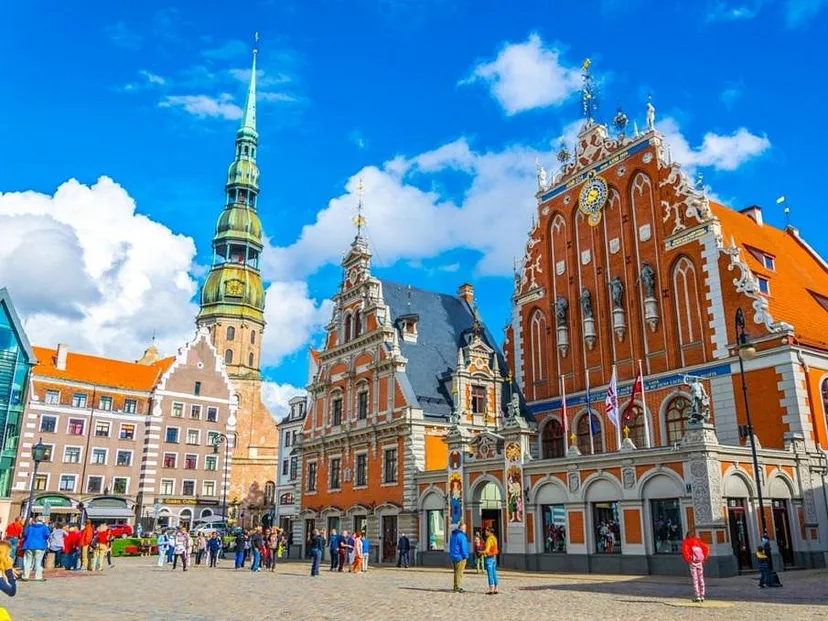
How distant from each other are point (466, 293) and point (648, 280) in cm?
1545

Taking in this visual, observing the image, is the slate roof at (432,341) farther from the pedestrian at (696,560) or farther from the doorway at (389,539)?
the pedestrian at (696,560)

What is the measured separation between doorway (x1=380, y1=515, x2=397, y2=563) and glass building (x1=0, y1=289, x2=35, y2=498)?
33.2m

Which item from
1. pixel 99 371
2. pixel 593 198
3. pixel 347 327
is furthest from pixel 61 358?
pixel 593 198

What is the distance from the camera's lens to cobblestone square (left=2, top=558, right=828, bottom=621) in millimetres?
14461

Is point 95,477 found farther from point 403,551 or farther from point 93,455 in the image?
point 403,551

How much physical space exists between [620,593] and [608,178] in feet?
74.2

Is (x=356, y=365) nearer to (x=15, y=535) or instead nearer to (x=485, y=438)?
(x=485, y=438)

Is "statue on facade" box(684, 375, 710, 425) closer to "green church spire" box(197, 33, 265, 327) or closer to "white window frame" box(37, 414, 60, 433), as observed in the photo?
"white window frame" box(37, 414, 60, 433)

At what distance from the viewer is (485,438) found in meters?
32.4

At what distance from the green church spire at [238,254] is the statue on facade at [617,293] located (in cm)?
6596

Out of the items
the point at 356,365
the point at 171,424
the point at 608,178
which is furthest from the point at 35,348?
the point at 608,178

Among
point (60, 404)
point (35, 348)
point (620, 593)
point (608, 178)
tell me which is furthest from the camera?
point (35, 348)

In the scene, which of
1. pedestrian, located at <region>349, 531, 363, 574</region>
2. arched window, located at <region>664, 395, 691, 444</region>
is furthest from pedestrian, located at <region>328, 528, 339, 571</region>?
arched window, located at <region>664, 395, 691, 444</region>

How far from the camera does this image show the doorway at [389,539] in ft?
117
